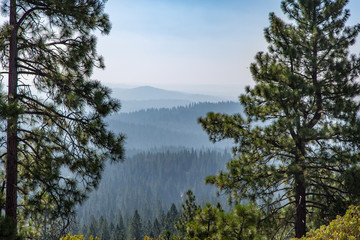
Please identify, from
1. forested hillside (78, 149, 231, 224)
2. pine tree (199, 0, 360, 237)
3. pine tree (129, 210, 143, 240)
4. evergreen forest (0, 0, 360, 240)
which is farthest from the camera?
forested hillside (78, 149, 231, 224)

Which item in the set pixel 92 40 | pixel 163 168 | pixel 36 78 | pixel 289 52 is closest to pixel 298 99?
pixel 289 52

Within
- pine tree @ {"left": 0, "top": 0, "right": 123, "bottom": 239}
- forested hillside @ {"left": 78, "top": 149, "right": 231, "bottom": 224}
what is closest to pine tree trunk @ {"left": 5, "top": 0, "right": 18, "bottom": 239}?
pine tree @ {"left": 0, "top": 0, "right": 123, "bottom": 239}

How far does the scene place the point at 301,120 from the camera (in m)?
10.4

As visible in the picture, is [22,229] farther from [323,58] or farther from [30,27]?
[323,58]

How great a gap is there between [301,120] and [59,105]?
800 cm

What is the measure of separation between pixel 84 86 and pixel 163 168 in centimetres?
19603

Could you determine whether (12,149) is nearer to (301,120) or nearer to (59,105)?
(59,105)

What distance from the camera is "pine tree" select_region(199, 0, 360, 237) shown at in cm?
952

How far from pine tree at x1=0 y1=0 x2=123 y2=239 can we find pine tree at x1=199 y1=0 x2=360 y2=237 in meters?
4.53

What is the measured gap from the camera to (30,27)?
7219 mm

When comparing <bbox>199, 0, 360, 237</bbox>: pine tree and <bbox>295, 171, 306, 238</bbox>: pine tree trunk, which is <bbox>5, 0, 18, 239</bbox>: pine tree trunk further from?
<bbox>295, 171, 306, 238</bbox>: pine tree trunk

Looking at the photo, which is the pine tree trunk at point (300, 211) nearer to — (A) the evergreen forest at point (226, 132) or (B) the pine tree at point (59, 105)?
(A) the evergreen forest at point (226, 132)

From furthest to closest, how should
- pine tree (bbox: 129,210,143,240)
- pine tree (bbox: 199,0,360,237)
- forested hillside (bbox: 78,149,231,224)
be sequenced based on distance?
forested hillside (bbox: 78,149,231,224)
pine tree (bbox: 129,210,143,240)
pine tree (bbox: 199,0,360,237)

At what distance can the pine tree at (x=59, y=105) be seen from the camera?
654 cm
